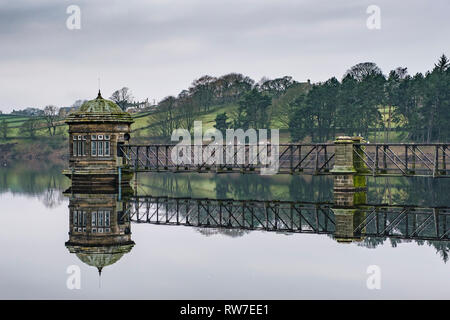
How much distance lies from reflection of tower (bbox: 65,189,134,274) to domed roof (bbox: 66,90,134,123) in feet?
28.3

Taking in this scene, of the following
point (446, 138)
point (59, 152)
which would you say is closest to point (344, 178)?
point (446, 138)

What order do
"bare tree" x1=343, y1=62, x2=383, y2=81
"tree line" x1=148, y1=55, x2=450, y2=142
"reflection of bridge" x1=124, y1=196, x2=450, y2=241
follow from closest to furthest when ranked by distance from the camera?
"reflection of bridge" x1=124, y1=196, x2=450, y2=241 → "tree line" x1=148, y1=55, x2=450, y2=142 → "bare tree" x1=343, y1=62, x2=383, y2=81

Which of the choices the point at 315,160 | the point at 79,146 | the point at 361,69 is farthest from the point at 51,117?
the point at 315,160

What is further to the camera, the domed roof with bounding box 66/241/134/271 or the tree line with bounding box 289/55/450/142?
the tree line with bounding box 289/55/450/142

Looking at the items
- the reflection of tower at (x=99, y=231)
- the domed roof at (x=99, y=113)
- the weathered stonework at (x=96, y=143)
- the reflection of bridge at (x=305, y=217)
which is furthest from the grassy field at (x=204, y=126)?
the reflection of tower at (x=99, y=231)

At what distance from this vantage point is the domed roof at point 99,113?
182 ft

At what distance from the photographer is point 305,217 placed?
3934 cm

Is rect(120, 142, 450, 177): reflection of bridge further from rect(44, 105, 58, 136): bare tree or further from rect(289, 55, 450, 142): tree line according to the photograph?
rect(44, 105, 58, 136): bare tree

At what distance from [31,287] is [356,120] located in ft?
278

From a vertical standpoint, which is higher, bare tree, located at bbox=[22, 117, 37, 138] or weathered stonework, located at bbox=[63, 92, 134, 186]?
bare tree, located at bbox=[22, 117, 37, 138]

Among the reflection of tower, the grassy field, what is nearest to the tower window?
the reflection of tower

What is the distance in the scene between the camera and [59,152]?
141125 mm

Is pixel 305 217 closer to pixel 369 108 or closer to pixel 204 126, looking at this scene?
pixel 369 108

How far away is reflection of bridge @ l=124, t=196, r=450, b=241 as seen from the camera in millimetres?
33125
